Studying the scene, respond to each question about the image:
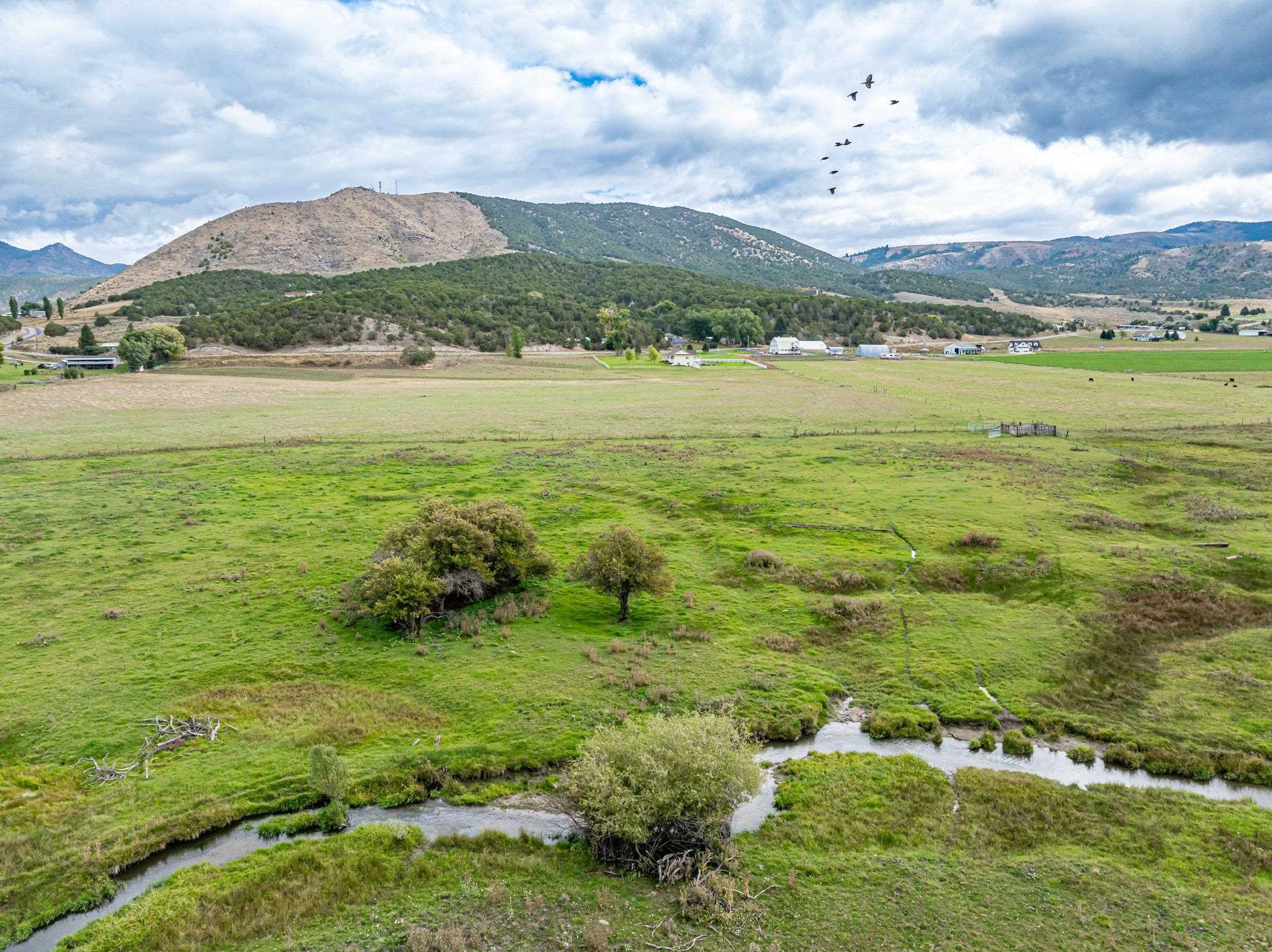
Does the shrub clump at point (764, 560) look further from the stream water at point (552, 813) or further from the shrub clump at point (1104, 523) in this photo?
the shrub clump at point (1104, 523)

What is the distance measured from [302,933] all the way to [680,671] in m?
14.5

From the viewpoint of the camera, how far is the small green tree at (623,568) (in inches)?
1200

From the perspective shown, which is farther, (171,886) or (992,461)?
(992,461)

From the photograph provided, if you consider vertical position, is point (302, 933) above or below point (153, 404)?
below

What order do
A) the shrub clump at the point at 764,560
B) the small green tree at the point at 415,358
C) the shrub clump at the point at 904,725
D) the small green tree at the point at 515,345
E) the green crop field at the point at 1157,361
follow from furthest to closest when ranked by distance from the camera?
the small green tree at the point at 515,345 < the small green tree at the point at 415,358 < the green crop field at the point at 1157,361 < the shrub clump at the point at 764,560 < the shrub clump at the point at 904,725

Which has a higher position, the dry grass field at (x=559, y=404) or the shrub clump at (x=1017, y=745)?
the dry grass field at (x=559, y=404)

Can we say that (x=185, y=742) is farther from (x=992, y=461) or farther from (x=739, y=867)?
(x=992, y=461)

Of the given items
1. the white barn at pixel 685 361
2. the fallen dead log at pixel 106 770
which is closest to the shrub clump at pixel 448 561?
the fallen dead log at pixel 106 770

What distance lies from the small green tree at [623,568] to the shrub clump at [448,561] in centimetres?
414

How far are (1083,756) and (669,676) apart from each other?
526 inches

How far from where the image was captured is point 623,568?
99.4 ft

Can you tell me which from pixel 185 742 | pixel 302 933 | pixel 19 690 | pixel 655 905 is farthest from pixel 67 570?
pixel 655 905

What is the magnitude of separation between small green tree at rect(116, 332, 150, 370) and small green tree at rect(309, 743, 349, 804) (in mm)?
131914

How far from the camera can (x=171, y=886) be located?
55.0 ft
